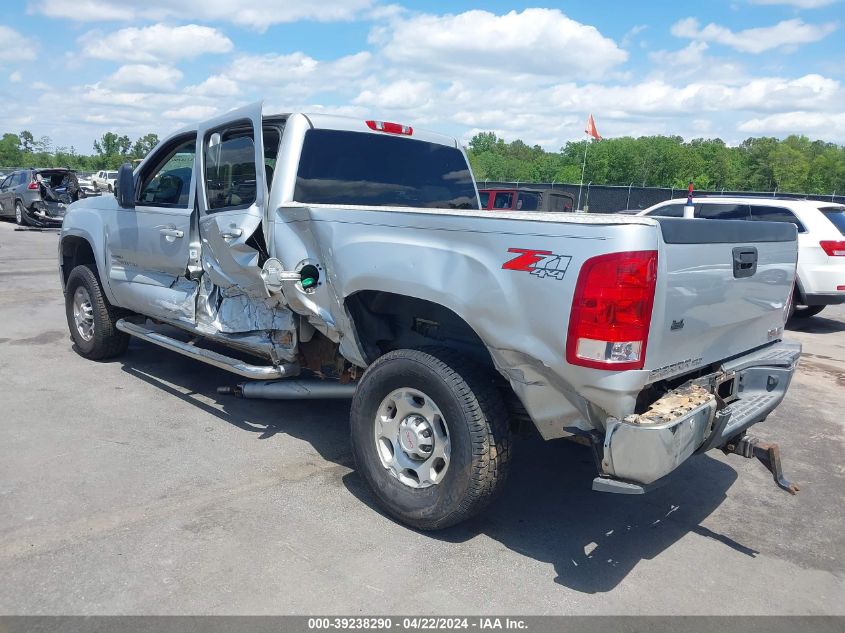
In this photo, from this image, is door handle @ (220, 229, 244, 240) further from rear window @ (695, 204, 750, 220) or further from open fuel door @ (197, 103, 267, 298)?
rear window @ (695, 204, 750, 220)

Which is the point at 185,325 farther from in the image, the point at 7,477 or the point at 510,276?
the point at 510,276

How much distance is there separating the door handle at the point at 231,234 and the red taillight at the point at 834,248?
8144 mm

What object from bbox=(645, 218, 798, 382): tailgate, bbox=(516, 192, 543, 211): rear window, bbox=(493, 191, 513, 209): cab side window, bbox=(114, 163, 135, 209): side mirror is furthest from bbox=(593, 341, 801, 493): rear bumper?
bbox=(493, 191, 513, 209): cab side window

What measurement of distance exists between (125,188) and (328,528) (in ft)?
11.5

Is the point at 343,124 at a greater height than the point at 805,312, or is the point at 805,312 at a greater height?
the point at 343,124

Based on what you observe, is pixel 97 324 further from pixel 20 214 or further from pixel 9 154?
pixel 9 154

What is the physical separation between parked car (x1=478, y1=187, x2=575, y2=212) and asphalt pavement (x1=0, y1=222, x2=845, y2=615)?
359 inches

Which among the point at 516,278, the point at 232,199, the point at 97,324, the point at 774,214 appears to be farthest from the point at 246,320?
the point at 774,214

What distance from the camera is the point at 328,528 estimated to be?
3678 millimetres

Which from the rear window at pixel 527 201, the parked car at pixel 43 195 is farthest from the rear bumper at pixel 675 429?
the parked car at pixel 43 195

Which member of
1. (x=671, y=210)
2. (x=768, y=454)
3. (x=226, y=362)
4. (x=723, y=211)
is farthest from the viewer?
(x=671, y=210)

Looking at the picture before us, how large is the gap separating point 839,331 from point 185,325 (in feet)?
29.1

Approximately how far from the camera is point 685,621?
3018mm

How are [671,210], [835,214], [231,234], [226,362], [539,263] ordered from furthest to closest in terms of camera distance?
[671,210]
[835,214]
[226,362]
[231,234]
[539,263]
